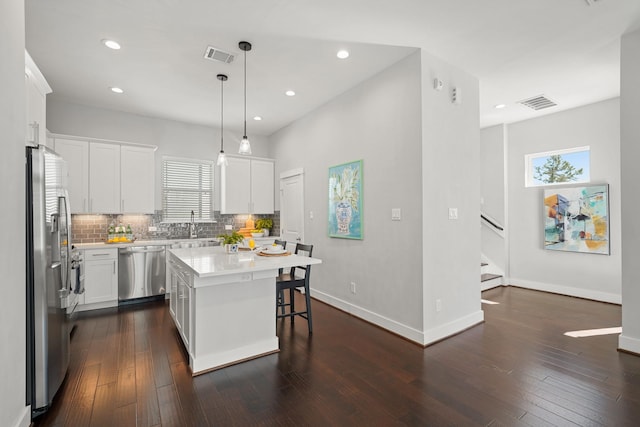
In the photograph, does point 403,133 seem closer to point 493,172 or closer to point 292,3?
point 292,3

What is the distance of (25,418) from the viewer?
1879mm

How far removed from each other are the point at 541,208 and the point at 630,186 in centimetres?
257

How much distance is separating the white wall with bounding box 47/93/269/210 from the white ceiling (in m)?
0.35

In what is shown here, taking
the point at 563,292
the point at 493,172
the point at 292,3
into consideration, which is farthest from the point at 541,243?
the point at 292,3

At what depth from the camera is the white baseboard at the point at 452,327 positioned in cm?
319

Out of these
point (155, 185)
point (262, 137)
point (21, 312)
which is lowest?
point (21, 312)

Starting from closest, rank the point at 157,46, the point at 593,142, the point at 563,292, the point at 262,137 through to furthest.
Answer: the point at 157,46
the point at 593,142
the point at 563,292
the point at 262,137

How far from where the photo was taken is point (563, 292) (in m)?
5.06

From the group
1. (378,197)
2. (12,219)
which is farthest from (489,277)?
(12,219)

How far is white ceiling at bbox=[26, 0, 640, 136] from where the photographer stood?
8.54ft

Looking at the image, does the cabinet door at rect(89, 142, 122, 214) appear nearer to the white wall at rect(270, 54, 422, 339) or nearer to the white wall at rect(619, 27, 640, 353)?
the white wall at rect(270, 54, 422, 339)

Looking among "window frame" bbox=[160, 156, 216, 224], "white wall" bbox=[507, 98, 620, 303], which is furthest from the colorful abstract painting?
"window frame" bbox=[160, 156, 216, 224]

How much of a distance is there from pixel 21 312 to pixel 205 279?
1094mm

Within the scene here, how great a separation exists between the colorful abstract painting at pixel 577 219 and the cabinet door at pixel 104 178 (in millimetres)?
7091
